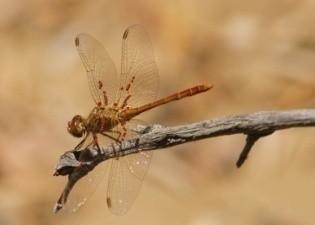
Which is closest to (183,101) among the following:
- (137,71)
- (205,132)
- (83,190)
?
(137,71)

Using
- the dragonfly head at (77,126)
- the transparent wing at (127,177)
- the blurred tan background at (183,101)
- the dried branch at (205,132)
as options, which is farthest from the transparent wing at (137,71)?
the blurred tan background at (183,101)

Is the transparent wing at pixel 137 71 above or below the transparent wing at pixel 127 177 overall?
above

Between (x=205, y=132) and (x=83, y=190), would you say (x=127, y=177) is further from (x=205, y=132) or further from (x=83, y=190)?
(x=205, y=132)

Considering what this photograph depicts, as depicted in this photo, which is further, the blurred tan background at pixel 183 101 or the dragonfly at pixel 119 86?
the blurred tan background at pixel 183 101

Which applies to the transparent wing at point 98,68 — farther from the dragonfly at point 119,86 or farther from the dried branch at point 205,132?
the dried branch at point 205,132

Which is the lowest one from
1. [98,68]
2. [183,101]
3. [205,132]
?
[183,101]
